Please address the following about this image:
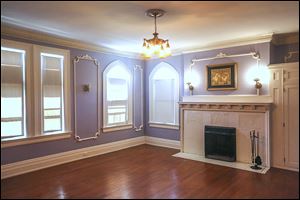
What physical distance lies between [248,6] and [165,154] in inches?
138

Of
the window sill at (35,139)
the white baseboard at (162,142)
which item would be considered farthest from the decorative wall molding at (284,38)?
the window sill at (35,139)

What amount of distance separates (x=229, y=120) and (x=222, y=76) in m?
1.01

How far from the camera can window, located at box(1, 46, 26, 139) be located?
3.79m

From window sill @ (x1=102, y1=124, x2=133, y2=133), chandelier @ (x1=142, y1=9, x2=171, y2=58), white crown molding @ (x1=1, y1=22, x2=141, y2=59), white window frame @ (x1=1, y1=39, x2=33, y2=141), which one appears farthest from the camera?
window sill @ (x1=102, y1=124, x2=133, y2=133)

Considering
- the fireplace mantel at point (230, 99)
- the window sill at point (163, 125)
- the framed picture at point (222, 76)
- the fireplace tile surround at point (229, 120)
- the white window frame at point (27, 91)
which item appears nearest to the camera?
the white window frame at point (27, 91)

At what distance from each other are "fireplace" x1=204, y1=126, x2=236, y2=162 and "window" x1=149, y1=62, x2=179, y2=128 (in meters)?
1.16

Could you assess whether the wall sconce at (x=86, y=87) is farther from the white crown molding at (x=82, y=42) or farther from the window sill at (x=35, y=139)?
the window sill at (x=35, y=139)

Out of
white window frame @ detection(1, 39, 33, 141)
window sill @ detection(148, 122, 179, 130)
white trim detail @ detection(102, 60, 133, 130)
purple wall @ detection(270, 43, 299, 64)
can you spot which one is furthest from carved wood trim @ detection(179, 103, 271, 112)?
white window frame @ detection(1, 39, 33, 141)

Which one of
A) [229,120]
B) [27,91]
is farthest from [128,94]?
[229,120]

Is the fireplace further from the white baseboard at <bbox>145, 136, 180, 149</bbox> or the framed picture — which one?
the white baseboard at <bbox>145, 136, 180, 149</bbox>

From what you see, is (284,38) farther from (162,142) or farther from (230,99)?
(162,142)

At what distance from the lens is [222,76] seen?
16.4 feet

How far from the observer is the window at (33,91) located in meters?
3.83

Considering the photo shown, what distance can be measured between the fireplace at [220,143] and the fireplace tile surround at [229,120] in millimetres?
95
